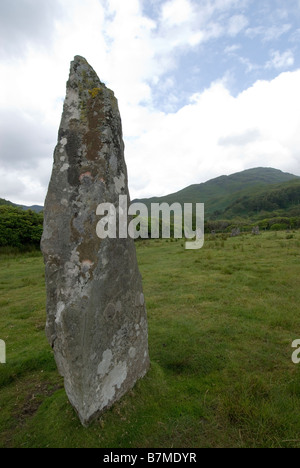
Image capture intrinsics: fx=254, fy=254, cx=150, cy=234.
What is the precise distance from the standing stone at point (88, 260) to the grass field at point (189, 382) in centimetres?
48

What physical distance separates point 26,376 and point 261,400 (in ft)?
14.2

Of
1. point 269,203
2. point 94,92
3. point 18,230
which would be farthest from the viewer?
point 269,203

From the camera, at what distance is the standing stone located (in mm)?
3557

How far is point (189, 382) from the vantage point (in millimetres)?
4465

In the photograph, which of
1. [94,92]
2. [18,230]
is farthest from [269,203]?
[94,92]

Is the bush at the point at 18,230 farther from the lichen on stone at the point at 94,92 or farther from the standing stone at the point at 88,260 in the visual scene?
the lichen on stone at the point at 94,92

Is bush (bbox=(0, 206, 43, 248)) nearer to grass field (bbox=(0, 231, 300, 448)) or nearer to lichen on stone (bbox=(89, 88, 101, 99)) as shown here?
grass field (bbox=(0, 231, 300, 448))

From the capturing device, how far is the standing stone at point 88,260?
3557 mm

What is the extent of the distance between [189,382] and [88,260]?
2.85 m

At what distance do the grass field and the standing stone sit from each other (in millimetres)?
483

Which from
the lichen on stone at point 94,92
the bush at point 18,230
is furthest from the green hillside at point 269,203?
the lichen on stone at point 94,92

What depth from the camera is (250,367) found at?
493cm

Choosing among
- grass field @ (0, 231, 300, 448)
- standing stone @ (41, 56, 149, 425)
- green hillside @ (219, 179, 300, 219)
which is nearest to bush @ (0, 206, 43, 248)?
grass field @ (0, 231, 300, 448)

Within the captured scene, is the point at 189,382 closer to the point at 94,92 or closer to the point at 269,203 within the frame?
the point at 94,92
